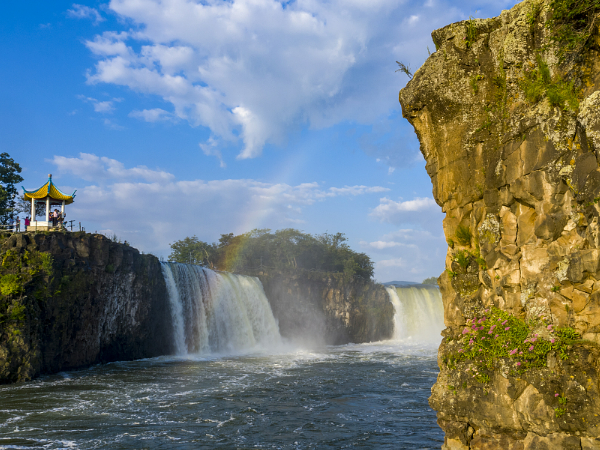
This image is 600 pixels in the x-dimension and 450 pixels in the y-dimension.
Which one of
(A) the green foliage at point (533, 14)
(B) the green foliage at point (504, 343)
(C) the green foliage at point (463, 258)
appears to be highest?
(A) the green foliage at point (533, 14)

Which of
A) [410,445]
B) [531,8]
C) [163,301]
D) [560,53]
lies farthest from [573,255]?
[163,301]

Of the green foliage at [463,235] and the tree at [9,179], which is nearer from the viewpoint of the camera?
the green foliage at [463,235]

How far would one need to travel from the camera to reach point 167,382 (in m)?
18.9

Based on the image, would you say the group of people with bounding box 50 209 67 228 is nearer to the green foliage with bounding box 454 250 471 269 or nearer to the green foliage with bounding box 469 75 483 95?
the green foliage with bounding box 454 250 471 269

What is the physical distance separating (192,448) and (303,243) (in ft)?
140

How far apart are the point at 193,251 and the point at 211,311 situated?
29193mm

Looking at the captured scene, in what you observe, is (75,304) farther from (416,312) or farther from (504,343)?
(416,312)

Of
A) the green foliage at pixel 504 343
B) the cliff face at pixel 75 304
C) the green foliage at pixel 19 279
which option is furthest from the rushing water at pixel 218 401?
the green foliage at pixel 504 343

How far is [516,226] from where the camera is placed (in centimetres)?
699

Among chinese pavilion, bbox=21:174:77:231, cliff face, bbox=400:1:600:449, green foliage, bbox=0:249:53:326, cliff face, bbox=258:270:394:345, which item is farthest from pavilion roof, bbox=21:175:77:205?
cliff face, bbox=400:1:600:449

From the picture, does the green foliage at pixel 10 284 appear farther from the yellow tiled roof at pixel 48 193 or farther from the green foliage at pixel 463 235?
the green foliage at pixel 463 235

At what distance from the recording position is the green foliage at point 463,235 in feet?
25.8

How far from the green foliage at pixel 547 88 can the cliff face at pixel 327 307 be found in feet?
106

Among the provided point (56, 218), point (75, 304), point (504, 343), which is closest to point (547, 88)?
point (504, 343)
